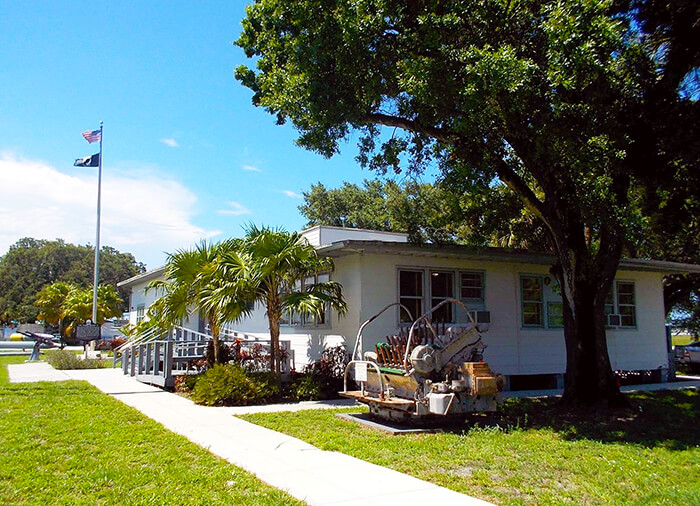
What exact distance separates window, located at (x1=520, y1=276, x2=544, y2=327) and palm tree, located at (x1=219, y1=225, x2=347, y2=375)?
17.0ft

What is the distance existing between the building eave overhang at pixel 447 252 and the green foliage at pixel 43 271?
61.5 meters

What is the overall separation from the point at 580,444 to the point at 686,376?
13.7 m

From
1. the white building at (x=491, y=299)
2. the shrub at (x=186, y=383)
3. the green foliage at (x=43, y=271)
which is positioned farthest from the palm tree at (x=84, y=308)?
the green foliage at (x=43, y=271)

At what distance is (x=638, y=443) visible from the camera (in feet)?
25.8

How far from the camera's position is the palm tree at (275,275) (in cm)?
1147

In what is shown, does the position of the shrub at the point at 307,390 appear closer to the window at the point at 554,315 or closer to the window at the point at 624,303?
the window at the point at 554,315

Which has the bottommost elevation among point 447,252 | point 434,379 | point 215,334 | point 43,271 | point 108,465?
point 108,465

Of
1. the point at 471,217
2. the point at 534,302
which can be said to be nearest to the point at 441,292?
the point at 471,217

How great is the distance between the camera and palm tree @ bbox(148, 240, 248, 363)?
12.3 m

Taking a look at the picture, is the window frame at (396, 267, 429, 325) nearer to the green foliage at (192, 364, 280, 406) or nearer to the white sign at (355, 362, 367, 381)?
the green foliage at (192, 364, 280, 406)

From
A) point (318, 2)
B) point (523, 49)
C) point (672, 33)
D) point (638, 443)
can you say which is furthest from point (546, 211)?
point (318, 2)

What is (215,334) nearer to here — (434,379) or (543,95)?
(434,379)

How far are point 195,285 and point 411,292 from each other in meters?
4.93

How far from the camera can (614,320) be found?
15.6 meters
